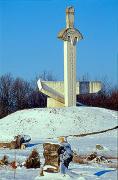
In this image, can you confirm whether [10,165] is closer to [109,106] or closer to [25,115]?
[25,115]

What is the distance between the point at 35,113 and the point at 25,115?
62 cm

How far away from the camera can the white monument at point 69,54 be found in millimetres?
33469

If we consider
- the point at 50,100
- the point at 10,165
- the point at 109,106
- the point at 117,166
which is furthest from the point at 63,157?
the point at 109,106

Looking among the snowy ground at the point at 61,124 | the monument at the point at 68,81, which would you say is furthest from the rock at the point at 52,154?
the monument at the point at 68,81

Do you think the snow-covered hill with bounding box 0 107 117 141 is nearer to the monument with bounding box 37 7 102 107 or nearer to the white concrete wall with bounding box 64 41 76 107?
the white concrete wall with bounding box 64 41 76 107

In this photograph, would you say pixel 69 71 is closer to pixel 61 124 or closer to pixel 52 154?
pixel 61 124

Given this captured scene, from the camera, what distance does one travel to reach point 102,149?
2144 cm

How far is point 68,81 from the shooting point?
1328 inches

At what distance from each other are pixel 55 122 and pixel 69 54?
5.01 m

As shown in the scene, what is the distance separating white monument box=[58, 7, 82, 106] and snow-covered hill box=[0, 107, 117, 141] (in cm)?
112

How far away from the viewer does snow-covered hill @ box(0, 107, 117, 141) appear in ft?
97.7

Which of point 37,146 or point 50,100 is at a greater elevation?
point 50,100

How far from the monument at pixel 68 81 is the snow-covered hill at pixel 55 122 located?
1.15 m

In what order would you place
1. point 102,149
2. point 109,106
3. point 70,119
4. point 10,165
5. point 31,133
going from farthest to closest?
point 109,106
point 70,119
point 31,133
point 102,149
point 10,165
